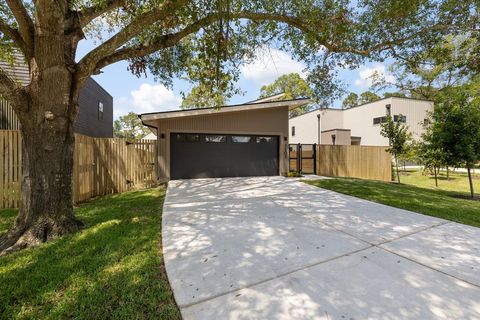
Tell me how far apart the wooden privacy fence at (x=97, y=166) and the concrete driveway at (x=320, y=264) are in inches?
129

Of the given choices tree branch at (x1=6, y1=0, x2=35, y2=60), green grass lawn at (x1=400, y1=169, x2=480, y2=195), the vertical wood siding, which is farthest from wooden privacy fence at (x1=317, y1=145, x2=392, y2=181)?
the vertical wood siding

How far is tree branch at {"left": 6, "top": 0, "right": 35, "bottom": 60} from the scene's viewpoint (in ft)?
12.1

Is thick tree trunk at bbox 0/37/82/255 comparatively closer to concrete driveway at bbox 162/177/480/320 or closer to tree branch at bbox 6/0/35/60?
tree branch at bbox 6/0/35/60

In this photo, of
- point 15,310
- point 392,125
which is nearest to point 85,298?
point 15,310

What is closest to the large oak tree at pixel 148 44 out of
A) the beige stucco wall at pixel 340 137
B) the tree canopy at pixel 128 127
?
the beige stucco wall at pixel 340 137

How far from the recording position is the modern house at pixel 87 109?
8703 millimetres

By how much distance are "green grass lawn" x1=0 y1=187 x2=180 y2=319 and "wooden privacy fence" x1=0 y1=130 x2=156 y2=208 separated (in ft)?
7.12

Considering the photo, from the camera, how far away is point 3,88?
11.1ft

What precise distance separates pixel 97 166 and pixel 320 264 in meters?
6.84

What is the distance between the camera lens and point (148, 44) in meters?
4.94

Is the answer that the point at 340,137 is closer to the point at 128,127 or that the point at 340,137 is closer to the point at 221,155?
the point at 221,155

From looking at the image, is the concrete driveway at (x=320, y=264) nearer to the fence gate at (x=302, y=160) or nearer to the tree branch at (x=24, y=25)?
the tree branch at (x=24, y=25)

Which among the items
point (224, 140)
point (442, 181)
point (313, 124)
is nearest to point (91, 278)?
point (224, 140)

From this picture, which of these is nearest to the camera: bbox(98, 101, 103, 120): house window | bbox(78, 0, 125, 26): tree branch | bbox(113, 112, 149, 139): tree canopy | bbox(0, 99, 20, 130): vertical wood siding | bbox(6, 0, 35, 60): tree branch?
bbox(6, 0, 35, 60): tree branch
